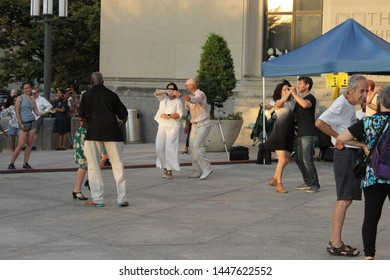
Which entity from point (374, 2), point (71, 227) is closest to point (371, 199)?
point (71, 227)

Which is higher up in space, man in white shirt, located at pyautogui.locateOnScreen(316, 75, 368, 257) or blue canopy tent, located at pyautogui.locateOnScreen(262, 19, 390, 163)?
blue canopy tent, located at pyautogui.locateOnScreen(262, 19, 390, 163)

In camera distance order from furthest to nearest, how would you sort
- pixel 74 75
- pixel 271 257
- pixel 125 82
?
pixel 74 75, pixel 125 82, pixel 271 257

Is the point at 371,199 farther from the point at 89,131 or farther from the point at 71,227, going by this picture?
the point at 89,131

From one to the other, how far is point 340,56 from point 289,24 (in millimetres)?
9273

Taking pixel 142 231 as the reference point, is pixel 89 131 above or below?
above

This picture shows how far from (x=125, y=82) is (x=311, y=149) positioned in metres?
12.0

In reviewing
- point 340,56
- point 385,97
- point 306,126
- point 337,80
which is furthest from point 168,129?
point 385,97

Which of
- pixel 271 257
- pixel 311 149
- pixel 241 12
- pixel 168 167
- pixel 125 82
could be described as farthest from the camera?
pixel 125 82

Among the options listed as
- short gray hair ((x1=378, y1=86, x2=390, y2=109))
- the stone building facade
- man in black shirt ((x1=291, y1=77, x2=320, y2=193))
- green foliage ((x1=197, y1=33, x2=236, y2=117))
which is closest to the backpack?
short gray hair ((x1=378, y1=86, x2=390, y2=109))

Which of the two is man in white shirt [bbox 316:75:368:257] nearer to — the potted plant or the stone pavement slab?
the stone pavement slab

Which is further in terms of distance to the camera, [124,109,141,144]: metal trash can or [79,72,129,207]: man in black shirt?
[124,109,141,144]: metal trash can

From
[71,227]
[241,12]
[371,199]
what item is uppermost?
[241,12]

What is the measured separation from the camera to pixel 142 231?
356 inches

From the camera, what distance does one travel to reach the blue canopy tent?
1267cm
